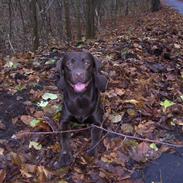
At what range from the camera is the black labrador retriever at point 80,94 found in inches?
163

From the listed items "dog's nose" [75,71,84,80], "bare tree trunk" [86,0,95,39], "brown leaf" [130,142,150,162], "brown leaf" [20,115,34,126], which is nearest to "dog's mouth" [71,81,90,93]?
"dog's nose" [75,71,84,80]

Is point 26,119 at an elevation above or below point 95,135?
below

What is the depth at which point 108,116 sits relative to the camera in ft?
16.3

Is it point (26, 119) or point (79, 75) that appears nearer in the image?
point (79, 75)

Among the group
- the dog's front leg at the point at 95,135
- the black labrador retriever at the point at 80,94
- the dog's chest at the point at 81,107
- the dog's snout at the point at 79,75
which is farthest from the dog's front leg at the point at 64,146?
the dog's snout at the point at 79,75

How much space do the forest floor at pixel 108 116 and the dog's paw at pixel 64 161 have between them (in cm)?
6

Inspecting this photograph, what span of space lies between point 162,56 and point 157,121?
2584 mm

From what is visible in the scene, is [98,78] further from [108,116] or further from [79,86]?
[108,116]

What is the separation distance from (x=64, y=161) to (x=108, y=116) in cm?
97

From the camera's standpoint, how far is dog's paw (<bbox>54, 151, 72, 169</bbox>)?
422cm

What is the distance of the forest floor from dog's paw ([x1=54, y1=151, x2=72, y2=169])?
61mm

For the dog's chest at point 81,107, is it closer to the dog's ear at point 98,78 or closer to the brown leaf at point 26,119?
the dog's ear at point 98,78

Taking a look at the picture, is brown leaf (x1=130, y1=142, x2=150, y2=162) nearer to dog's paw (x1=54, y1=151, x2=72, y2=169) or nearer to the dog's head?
dog's paw (x1=54, y1=151, x2=72, y2=169)

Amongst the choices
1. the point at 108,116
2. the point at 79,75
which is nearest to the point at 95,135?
the point at 108,116
